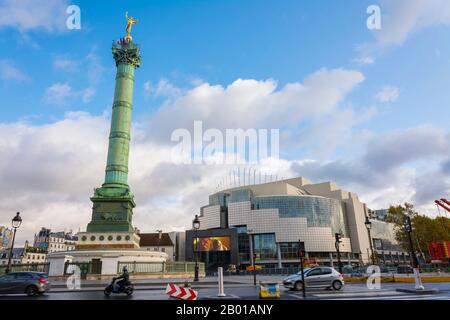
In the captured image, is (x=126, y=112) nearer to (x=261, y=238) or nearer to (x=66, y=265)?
(x=66, y=265)

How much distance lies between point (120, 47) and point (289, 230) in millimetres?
60084

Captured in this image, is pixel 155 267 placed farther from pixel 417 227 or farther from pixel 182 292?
pixel 417 227

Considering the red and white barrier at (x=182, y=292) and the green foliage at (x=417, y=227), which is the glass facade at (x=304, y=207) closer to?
the green foliage at (x=417, y=227)

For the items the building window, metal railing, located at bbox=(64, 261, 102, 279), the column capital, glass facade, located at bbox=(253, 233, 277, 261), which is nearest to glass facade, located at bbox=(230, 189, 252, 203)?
the building window

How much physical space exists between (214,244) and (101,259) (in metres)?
49.9

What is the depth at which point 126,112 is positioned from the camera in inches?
1897

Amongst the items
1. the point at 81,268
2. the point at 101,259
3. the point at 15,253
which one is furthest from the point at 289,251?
the point at 15,253

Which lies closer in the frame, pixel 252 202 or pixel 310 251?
pixel 310 251

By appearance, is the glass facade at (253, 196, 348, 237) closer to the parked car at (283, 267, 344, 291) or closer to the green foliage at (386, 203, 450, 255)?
the green foliage at (386, 203, 450, 255)

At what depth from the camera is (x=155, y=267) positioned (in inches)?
1361

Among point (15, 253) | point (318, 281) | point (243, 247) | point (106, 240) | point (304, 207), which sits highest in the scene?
point (304, 207)

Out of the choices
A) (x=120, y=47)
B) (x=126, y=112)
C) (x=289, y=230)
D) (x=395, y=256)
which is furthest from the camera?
(x=395, y=256)

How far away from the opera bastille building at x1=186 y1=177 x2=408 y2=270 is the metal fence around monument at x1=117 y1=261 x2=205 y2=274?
41.7m
